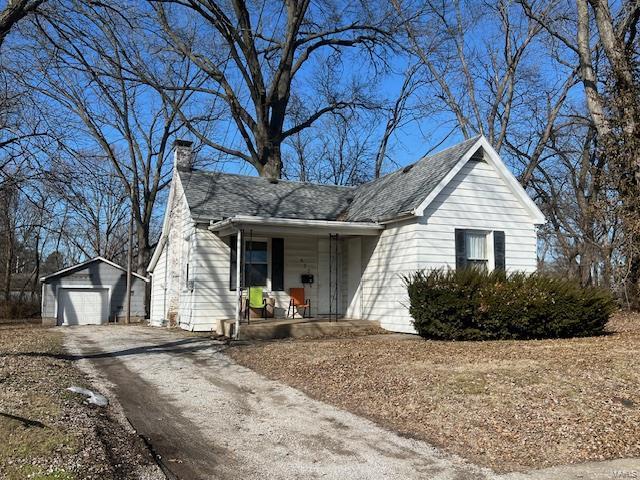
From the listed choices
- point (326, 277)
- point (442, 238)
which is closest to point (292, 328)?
point (326, 277)

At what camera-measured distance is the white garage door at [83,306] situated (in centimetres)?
2945

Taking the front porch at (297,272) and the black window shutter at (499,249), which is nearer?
the front porch at (297,272)

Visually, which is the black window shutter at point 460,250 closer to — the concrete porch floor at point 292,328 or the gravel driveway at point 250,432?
the concrete porch floor at point 292,328

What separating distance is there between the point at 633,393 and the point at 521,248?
8.59m

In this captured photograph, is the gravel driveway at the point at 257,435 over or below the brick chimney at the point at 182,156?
below

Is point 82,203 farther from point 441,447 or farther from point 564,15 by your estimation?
point 564,15

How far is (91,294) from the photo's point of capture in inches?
1185

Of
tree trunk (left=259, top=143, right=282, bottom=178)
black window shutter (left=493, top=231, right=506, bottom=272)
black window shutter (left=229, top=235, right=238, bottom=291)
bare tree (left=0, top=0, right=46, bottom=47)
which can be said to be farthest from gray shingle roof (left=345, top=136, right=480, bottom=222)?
bare tree (left=0, top=0, right=46, bottom=47)

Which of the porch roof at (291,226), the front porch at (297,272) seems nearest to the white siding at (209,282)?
the front porch at (297,272)

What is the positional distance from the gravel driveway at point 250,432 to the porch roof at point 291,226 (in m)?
4.32

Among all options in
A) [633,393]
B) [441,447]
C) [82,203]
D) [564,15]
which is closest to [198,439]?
[441,447]

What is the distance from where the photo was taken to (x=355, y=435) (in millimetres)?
5637

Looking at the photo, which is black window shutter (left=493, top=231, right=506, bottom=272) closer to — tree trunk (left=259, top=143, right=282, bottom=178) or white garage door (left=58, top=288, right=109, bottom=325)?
tree trunk (left=259, top=143, right=282, bottom=178)

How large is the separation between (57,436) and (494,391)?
4.86m
